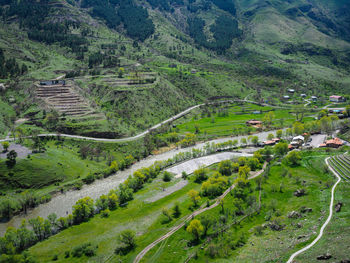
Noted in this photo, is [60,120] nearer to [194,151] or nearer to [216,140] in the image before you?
[194,151]

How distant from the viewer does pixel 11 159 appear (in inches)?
4395

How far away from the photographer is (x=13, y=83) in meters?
191

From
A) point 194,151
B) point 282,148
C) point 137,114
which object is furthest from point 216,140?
point 137,114

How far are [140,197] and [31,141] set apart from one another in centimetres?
7061

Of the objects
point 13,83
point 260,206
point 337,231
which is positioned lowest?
point 260,206

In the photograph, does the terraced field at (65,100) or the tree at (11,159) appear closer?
the tree at (11,159)

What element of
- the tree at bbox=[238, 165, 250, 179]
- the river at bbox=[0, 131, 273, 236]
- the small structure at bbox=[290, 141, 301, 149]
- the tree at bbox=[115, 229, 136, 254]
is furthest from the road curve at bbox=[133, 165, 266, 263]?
the small structure at bbox=[290, 141, 301, 149]

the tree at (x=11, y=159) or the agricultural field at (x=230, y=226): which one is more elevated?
the tree at (x=11, y=159)

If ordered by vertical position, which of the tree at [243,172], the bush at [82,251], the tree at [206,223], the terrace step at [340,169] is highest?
the terrace step at [340,169]

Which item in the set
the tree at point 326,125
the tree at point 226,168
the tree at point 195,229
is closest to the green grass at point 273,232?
the tree at point 195,229

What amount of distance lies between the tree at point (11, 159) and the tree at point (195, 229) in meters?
81.9

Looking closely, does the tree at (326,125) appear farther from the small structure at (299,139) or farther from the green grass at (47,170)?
the green grass at (47,170)

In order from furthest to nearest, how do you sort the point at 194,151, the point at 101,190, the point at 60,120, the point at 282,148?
the point at 60,120 < the point at 194,151 < the point at 282,148 < the point at 101,190

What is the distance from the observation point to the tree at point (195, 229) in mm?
76562
